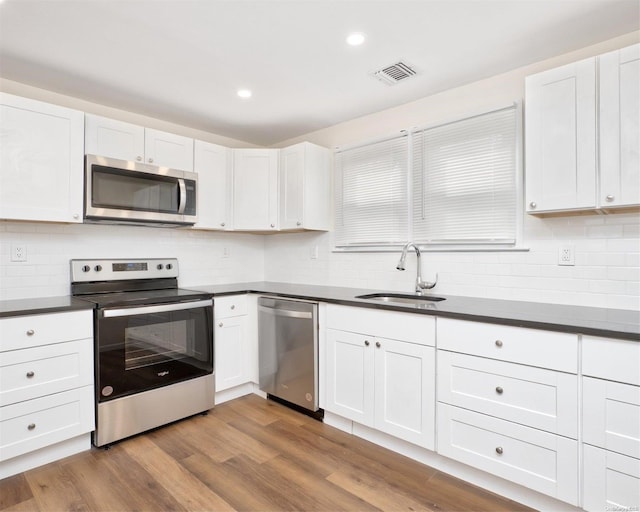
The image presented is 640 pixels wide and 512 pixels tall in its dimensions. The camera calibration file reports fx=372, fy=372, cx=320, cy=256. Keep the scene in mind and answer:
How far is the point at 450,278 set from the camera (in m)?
2.63

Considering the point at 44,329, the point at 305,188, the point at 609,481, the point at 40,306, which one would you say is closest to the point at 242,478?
the point at 44,329

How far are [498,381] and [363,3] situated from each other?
1.92 meters

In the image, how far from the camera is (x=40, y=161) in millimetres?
2299

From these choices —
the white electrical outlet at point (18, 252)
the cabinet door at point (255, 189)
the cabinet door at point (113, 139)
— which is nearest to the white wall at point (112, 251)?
the white electrical outlet at point (18, 252)

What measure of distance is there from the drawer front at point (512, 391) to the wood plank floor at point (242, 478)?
0.45 meters

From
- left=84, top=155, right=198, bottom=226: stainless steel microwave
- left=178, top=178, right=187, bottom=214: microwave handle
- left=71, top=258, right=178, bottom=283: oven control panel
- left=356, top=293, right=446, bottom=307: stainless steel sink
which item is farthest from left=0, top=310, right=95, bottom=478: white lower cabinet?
left=356, top=293, right=446, bottom=307: stainless steel sink

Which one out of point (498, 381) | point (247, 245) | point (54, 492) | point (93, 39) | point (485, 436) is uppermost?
point (93, 39)

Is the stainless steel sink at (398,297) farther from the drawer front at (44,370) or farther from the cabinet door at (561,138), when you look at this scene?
the drawer front at (44,370)

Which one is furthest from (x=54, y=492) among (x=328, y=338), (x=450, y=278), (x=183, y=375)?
(x=450, y=278)

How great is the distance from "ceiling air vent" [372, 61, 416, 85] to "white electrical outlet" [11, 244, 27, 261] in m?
2.60

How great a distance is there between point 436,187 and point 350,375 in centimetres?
146

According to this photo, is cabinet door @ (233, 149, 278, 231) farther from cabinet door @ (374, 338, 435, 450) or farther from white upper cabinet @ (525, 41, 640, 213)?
white upper cabinet @ (525, 41, 640, 213)

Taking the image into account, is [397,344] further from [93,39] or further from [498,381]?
[93,39]

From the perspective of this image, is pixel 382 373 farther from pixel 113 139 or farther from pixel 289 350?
pixel 113 139
